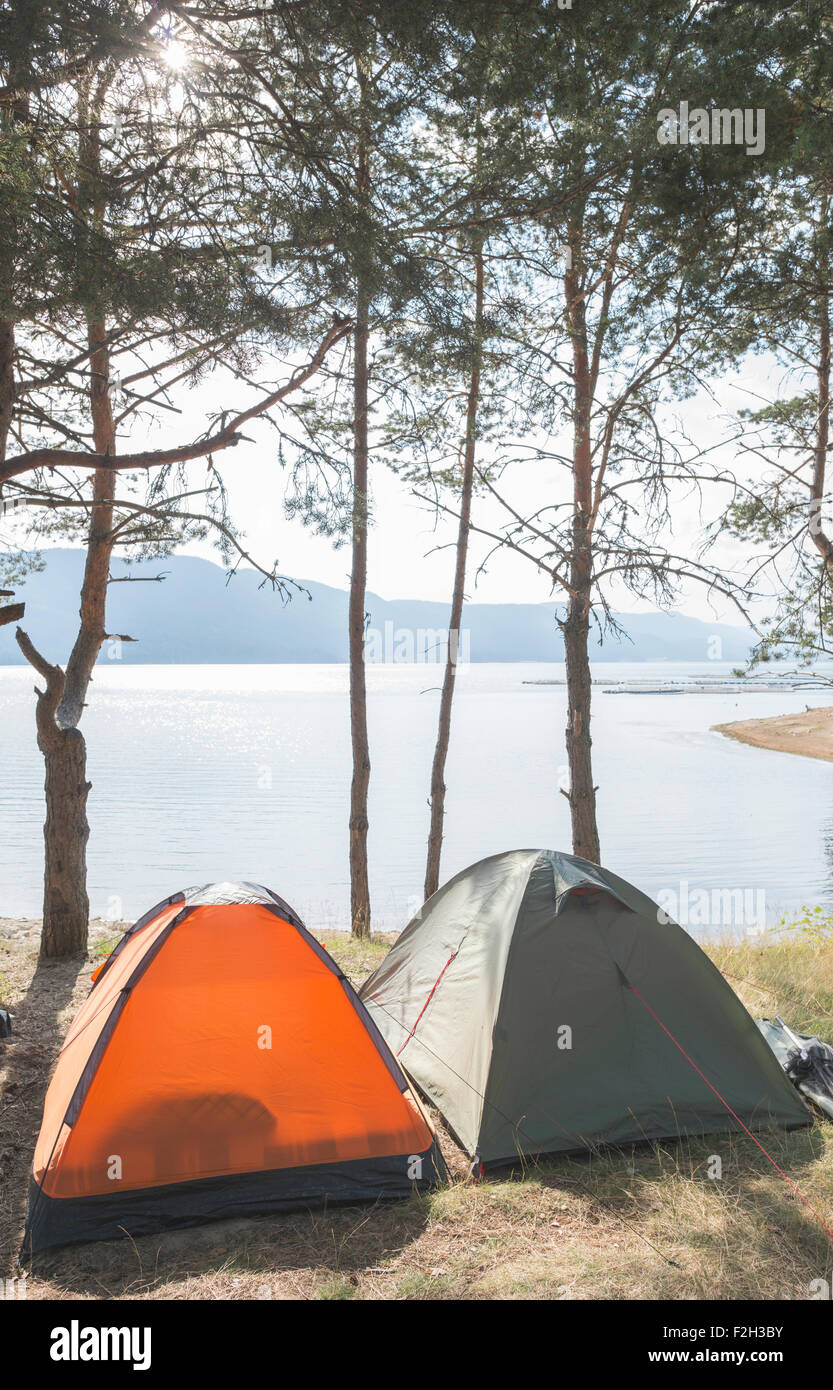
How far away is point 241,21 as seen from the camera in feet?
16.2

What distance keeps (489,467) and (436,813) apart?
4.98m

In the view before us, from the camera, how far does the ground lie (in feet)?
10.9

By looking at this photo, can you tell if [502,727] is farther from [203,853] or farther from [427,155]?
[427,155]

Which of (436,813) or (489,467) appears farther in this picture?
(436,813)

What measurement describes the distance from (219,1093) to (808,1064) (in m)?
3.37

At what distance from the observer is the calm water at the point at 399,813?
60.7ft

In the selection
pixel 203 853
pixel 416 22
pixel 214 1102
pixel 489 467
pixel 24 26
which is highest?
pixel 416 22

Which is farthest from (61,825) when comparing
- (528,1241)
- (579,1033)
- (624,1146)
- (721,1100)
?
(721,1100)

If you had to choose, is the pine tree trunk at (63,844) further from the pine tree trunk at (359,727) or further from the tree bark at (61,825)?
the pine tree trunk at (359,727)

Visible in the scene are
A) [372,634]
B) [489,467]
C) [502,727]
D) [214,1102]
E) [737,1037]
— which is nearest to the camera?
[214,1102]

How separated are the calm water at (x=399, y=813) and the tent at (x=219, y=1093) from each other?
7406 mm
